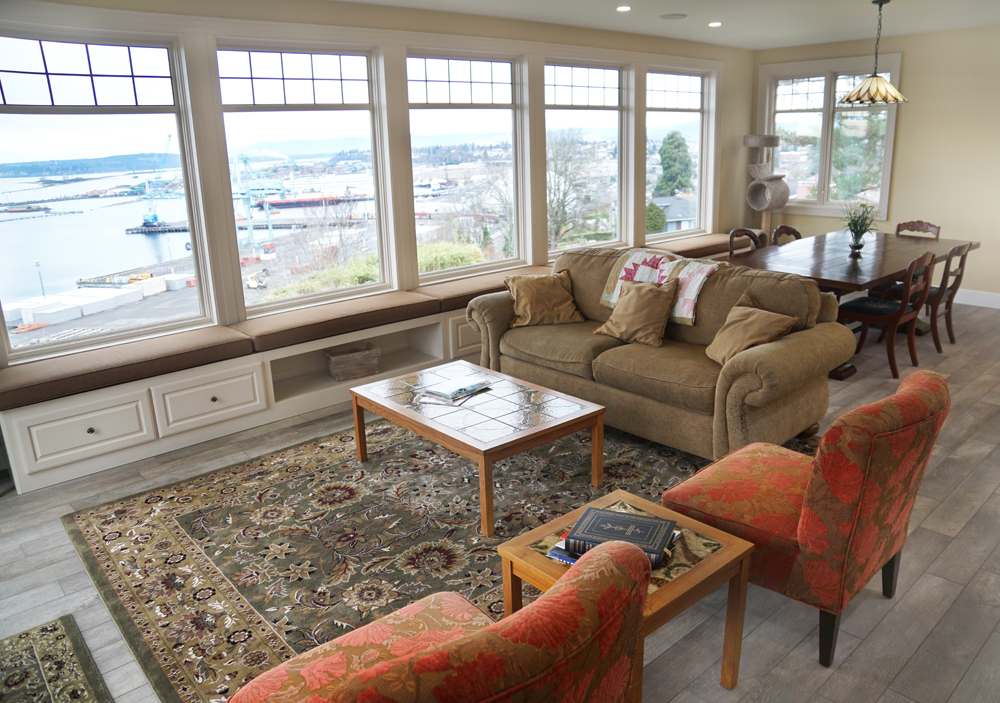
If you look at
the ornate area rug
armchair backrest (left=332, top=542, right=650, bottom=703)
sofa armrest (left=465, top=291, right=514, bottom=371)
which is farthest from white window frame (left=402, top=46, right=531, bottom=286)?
armchair backrest (left=332, top=542, right=650, bottom=703)

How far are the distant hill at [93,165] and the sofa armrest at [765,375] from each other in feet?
12.0

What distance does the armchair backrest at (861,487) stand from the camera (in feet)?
6.33

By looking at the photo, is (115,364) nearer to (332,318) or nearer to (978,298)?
(332,318)

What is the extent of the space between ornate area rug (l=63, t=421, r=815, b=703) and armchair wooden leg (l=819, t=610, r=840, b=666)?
1.10 metres

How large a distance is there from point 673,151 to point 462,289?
11.8ft

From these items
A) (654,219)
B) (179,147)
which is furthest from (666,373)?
(654,219)

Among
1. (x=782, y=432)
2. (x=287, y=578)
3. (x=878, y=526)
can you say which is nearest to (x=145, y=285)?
(x=287, y=578)

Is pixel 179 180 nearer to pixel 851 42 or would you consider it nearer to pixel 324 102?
pixel 324 102

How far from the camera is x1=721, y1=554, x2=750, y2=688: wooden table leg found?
2.13m

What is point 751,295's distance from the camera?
13.0 ft

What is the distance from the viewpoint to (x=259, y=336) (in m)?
4.45

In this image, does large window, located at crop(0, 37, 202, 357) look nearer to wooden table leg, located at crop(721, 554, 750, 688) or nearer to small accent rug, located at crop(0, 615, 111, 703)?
small accent rug, located at crop(0, 615, 111, 703)

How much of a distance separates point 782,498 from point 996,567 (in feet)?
3.73

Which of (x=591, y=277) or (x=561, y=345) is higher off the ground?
(x=591, y=277)
